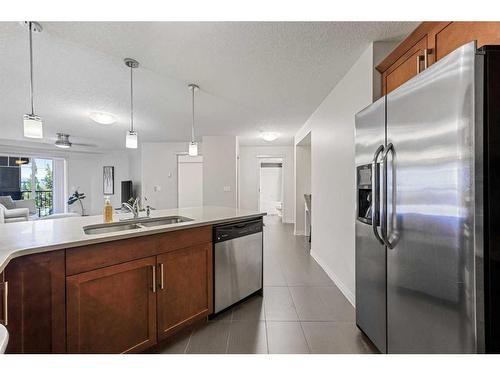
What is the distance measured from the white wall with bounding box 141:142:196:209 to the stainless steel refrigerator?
20.4ft

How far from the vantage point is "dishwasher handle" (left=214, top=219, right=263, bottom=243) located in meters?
1.99

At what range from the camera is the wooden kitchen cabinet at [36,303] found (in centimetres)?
105

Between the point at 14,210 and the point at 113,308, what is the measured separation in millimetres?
6378

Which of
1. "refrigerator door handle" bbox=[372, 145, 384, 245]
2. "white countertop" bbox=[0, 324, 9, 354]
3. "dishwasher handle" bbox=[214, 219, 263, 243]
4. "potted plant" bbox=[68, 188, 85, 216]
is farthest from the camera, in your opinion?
"potted plant" bbox=[68, 188, 85, 216]

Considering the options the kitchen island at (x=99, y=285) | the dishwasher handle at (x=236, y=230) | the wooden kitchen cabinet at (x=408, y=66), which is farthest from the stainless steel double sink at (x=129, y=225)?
the wooden kitchen cabinet at (x=408, y=66)

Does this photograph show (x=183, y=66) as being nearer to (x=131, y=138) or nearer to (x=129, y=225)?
(x=131, y=138)

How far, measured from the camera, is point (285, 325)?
6.36 ft

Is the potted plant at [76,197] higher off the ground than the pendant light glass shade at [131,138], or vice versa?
the pendant light glass shade at [131,138]

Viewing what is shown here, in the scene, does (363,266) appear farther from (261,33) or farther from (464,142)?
(261,33)

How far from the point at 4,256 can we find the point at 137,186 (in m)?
7.29

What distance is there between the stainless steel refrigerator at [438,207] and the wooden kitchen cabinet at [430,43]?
450 mm

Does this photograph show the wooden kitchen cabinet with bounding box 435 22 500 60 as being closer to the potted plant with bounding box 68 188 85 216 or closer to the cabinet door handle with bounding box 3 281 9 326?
the cabinet door handle with bounding box 3 281 9 326

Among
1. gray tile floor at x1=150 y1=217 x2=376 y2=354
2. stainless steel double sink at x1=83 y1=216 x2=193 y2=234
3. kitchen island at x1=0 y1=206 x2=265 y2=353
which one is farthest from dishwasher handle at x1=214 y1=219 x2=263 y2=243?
gray tile floor at x1=150 y1=217 x2=376 y2=354

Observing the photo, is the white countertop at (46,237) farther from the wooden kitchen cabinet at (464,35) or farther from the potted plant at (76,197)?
the potted plant at (76,197)
